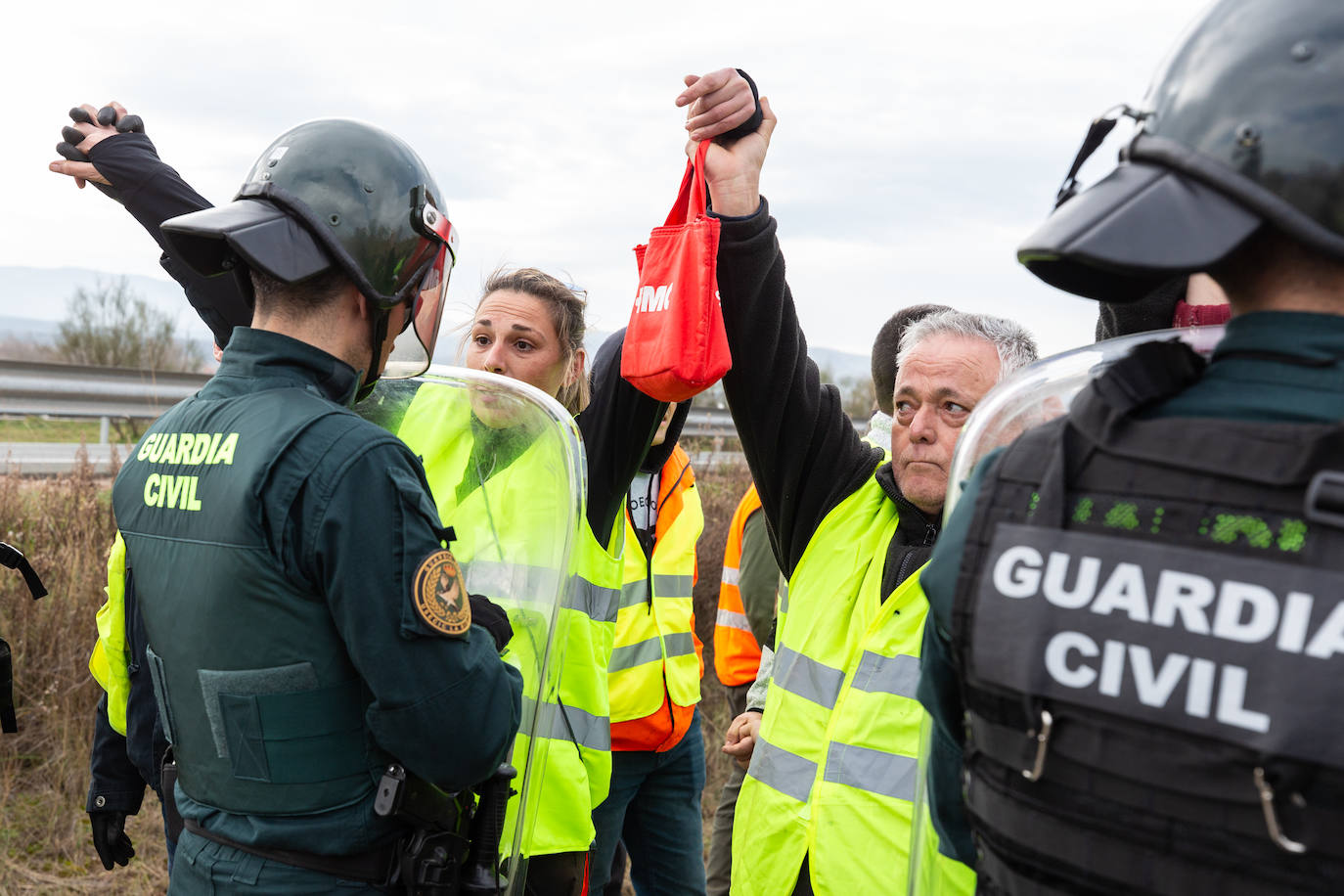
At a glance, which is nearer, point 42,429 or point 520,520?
point 520,520

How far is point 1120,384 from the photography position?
3.89 ft

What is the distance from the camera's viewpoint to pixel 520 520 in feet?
7.48

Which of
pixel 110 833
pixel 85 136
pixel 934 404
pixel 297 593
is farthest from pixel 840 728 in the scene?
pixel 85 136

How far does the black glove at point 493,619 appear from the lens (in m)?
2.07

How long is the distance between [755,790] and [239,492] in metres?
1.22

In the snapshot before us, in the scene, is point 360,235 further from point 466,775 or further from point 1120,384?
point 1120,384

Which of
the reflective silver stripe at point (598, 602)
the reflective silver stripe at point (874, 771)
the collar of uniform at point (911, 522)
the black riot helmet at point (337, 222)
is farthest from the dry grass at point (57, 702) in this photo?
the collar of uniform at point (911, 522)

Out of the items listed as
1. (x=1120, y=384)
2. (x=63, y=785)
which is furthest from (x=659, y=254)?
(x=63, y=785)

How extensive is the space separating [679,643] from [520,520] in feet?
4.82

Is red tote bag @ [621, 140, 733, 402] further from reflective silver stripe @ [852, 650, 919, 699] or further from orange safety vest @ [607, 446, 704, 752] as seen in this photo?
orange safety vest @ [607, 446, 704, 752]

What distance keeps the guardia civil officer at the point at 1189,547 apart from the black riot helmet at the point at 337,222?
1.23 m

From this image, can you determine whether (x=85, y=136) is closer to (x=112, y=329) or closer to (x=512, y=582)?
(x=512, y=582)

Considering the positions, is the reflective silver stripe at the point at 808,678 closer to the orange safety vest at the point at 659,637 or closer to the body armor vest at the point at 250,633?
the body armor vest at the point at 250,633

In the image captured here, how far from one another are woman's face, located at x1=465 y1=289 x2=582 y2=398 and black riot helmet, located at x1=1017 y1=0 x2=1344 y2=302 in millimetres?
2177
